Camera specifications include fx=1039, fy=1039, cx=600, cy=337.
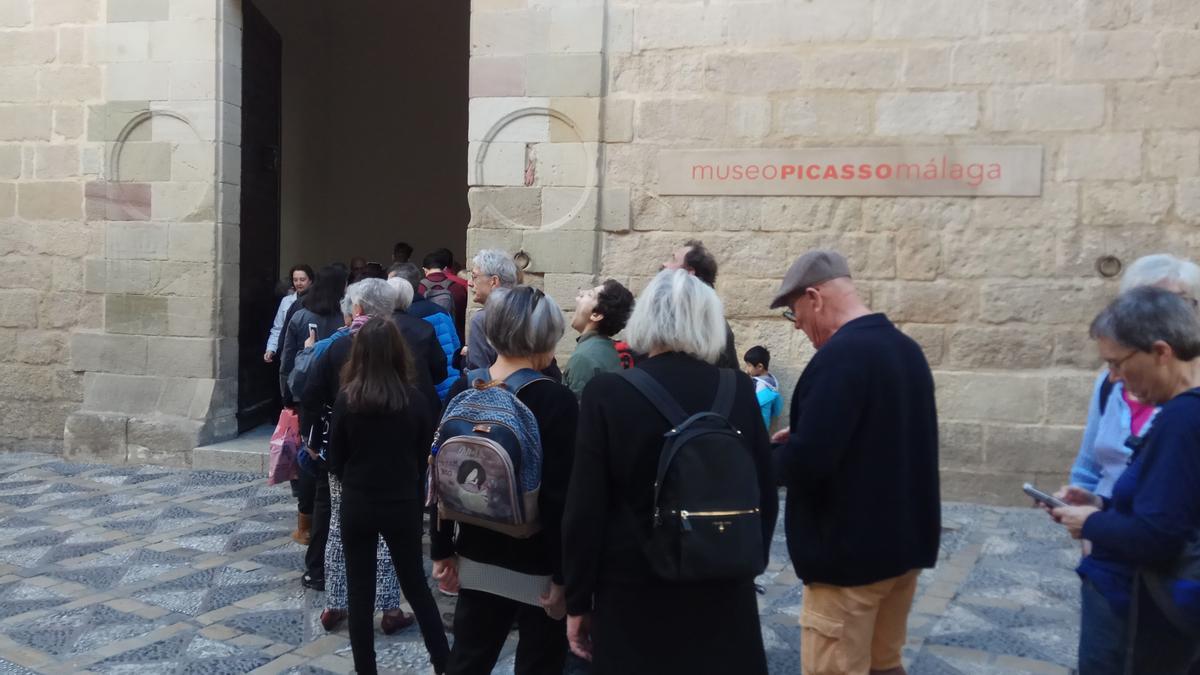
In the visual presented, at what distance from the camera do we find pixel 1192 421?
2188 millimetres

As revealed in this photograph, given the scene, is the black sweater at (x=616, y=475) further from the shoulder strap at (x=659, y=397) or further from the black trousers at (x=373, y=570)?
the black trousers at (x=373, y=570)

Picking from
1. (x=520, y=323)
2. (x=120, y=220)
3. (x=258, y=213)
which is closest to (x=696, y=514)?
(x=520, y=323)

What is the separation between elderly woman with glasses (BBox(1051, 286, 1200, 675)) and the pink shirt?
17cm

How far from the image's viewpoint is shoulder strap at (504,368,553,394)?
2.81 m

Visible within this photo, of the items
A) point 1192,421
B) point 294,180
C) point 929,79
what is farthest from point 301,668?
point 294,180

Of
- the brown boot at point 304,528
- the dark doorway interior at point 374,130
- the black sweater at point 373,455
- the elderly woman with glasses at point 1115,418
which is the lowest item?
the brown boot at point 304,528

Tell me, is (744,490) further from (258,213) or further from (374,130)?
(374,130)

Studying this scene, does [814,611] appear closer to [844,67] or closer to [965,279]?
[965,279]

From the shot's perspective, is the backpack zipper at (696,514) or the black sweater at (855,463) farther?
the black sweater at (855,463)

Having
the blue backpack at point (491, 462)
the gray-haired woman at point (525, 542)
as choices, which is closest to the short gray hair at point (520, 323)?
the gray-haired woman at point (525, 542)

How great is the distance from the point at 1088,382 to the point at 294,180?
898 cm

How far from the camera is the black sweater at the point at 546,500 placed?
2.77 meters

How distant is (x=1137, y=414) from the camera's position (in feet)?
8.63

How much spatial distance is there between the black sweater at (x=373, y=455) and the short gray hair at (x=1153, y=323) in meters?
2.27
